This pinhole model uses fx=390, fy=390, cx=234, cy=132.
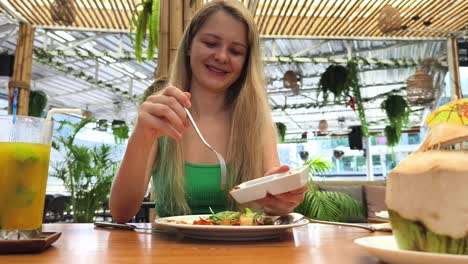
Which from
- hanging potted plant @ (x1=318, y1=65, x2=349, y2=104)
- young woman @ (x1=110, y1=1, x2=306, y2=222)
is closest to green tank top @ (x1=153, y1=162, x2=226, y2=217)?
young woman @ (x1=110, y1=1, x2=306, y2=222)

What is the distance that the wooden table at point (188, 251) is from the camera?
0.52 m

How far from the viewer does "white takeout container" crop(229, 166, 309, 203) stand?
732 millimetres

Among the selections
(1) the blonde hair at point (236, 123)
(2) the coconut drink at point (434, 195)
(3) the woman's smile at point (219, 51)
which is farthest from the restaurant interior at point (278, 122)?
(3) the woman's smile at point (219, 51)

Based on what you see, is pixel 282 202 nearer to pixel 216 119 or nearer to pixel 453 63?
pixel 216 119

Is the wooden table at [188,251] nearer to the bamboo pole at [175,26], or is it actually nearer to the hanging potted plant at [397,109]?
the bamboo pole at [175,26]

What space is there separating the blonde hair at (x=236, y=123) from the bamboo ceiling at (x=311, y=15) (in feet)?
9.61

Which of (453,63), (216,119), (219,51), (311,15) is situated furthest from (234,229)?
(453,63)

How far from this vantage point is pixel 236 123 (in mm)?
1615

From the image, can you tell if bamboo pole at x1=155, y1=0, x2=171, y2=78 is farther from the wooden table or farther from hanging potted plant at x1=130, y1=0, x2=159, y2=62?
the wooden table

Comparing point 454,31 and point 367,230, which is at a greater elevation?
point 454,31

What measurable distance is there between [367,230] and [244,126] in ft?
2.44

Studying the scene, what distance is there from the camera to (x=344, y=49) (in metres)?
7.67

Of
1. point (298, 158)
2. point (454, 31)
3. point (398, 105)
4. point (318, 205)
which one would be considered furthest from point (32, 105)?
point (298, 158)

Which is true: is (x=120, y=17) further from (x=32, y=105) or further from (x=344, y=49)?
(x=344, y=49)
